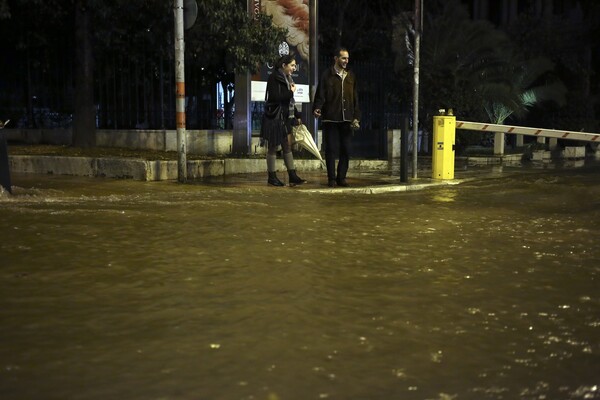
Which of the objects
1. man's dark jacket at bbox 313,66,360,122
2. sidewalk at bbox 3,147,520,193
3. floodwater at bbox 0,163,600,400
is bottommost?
floodwater at bbox 0,163,600,400

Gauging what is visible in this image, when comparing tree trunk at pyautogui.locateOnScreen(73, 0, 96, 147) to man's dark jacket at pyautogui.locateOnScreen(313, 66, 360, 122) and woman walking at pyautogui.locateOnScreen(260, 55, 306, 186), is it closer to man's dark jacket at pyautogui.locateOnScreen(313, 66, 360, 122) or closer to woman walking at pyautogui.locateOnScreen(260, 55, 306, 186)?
woman walking at pyautogui.locateOnScreen(260, 55, 306, 186)

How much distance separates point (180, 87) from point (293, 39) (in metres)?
4.97

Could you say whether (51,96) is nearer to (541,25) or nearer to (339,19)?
(339,19)

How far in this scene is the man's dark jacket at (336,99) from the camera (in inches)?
462

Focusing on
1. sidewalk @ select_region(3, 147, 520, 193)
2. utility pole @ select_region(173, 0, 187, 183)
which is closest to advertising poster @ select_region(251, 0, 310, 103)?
sidewalk @ select_region(3, 147, 520, 193)

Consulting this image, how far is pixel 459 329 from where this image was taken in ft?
14.8

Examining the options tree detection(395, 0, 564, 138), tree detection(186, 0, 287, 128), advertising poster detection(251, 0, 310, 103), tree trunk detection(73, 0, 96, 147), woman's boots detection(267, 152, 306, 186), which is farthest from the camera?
tree detection(395, 0, 564, 138)

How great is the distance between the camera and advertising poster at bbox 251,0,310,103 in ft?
51.7

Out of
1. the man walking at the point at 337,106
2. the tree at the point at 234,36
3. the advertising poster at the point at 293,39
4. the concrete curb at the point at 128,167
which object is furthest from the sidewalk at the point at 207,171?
the tree at the point at 234,36

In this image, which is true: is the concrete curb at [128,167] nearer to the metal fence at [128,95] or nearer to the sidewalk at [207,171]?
the sidewalk at [207,171]

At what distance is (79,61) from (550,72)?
711 inches

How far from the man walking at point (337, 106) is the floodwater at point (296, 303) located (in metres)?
2.64

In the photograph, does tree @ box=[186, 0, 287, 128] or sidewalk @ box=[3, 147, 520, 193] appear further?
tree @ box=[186, 0, 287, 128]

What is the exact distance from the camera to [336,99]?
11.8m
